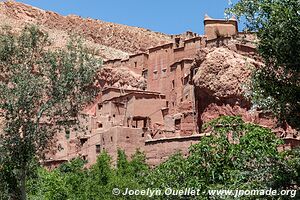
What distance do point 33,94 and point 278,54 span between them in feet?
27.5

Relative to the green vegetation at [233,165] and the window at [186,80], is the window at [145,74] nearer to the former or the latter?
the window at [186,80]

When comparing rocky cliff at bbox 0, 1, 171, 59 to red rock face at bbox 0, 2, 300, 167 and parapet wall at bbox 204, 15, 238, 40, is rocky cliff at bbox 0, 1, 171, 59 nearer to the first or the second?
red rock face at bbox 0, 2, 300, 167

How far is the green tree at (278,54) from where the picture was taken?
12250 mm

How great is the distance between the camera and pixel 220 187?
46.1 feet

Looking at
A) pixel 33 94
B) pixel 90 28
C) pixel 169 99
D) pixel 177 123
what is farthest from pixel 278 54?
pixel 90 28

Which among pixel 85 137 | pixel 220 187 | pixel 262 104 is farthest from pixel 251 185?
pixel 85 137

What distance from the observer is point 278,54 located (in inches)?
500

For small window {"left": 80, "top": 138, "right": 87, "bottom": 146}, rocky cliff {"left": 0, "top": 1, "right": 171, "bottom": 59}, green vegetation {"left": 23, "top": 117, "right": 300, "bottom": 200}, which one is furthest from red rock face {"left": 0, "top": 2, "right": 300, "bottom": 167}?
rocky cliff {"left": 0, "top": 1, "right": 171, "bottom": 59}

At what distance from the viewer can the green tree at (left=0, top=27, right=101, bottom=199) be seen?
17844mm

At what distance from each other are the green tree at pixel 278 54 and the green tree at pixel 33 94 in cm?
696

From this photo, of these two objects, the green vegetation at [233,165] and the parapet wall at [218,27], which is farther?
the parapet wall at [218,27]

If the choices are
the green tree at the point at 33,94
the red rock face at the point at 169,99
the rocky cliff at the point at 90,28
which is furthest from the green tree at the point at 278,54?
the rocky cliff at the point at 90,28

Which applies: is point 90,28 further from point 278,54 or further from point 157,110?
point 278,54

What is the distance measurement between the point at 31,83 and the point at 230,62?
17744 millimetres
